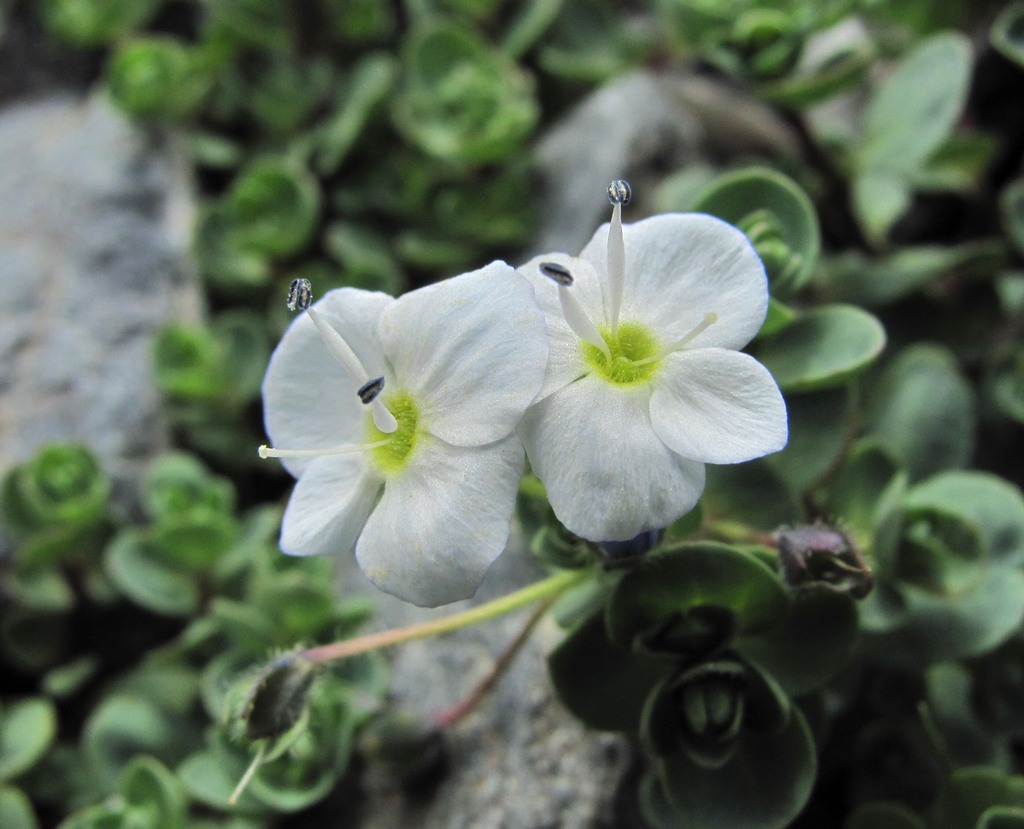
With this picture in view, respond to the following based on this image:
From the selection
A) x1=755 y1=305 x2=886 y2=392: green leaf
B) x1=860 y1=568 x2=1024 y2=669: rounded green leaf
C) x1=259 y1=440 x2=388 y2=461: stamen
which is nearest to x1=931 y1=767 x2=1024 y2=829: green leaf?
x1=860 y1=568 x2=1024 y2=669: rounded green leaf

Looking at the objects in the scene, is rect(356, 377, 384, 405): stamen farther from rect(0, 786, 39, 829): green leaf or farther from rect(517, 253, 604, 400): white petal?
rect(0, 786, 39, 829): green leaf

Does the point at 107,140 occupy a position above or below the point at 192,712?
above

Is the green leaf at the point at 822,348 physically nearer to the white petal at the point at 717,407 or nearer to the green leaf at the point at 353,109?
the white petal at the point at 717,407

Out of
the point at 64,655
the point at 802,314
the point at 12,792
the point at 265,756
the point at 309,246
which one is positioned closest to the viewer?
the point at 265,756

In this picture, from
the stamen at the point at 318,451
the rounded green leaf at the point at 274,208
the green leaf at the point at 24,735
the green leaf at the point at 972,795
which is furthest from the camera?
the rounded green leaf at the point at 274,208

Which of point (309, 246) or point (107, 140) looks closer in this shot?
point (309, 246)

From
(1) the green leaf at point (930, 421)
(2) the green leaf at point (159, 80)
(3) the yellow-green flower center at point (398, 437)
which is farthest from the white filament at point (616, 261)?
(2) the green leaf at point (159, 80)

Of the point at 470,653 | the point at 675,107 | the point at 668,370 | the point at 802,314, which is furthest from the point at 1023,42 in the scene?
the point at 470,653

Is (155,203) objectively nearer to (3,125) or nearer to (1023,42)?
(3,125)

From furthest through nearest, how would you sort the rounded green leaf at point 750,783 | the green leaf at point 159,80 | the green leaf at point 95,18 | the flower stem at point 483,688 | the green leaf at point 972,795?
the green leaf at point 95,18 → the green leaf at point 159,80 → the flower stem at point 483,688 → the green leaf at point 972,795 → the rounded green leaf at point 750,783
